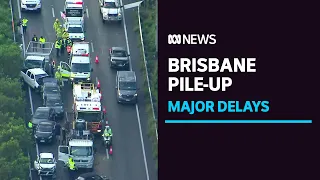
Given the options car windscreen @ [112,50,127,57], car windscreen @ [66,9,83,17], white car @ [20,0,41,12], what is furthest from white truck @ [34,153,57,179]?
white car @ [20,0,41,12]

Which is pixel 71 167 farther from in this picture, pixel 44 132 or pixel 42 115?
pixel 42 115

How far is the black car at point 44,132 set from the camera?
225 feet

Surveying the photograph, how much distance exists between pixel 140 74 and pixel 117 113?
17.4ft

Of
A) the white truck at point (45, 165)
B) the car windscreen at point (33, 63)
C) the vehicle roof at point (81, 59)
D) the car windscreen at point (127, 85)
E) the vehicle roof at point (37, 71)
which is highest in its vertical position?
the vehicle roof at point (81, 59)

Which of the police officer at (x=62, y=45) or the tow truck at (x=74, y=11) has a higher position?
the tow truck at (x=74, y=11)

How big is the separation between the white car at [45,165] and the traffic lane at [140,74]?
20.6 ft

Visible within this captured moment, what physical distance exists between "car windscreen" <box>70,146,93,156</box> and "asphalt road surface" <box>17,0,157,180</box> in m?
1.43

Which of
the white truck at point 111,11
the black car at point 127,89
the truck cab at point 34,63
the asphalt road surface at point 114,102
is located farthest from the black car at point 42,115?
the white truck at point 111,11

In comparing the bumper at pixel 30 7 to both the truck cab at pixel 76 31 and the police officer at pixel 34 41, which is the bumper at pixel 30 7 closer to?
the truck cab at pixel 76 31

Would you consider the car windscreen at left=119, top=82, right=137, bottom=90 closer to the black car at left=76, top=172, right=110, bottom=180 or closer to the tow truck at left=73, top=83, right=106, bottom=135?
the tow truck at left=73, top=83, right=106, bottom=135

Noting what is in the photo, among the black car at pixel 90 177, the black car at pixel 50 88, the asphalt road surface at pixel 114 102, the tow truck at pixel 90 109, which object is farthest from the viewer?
the black car at pixel 50 88

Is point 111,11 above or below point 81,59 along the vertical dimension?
above

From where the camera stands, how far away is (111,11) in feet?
277

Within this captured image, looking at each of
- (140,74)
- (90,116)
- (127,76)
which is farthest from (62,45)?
(90,116)
